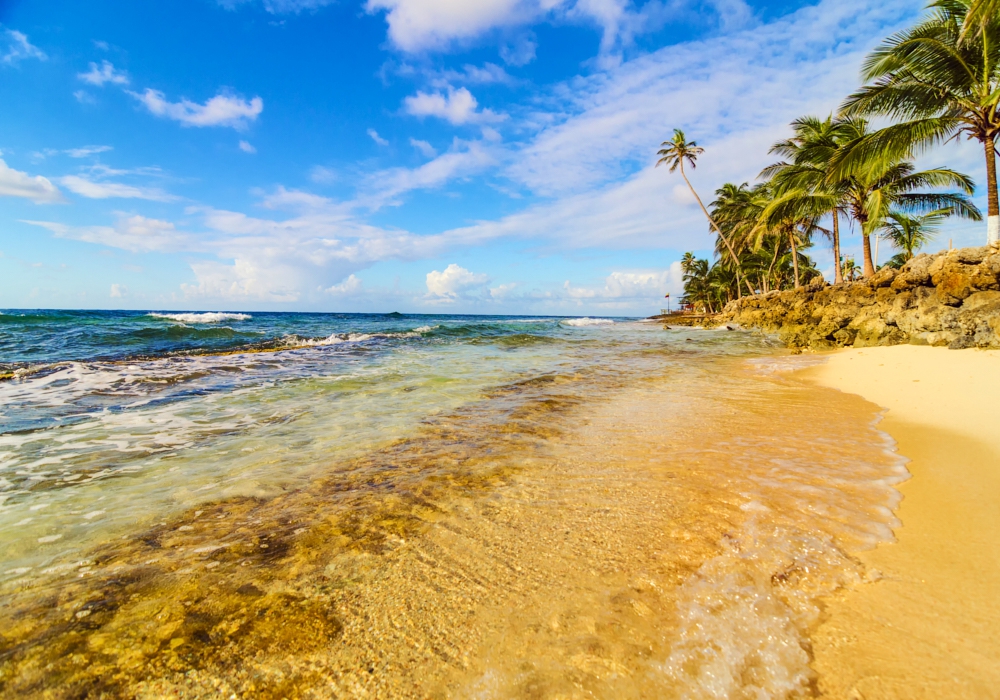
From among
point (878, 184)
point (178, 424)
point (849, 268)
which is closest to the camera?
point (178, 424)

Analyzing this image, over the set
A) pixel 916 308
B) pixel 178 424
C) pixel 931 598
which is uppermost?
pixel 916 308

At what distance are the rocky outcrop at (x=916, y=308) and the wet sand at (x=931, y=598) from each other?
9.08m

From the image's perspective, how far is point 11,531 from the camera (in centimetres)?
262

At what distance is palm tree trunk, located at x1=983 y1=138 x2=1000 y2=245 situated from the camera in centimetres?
1113

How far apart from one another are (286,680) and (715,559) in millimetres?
1996

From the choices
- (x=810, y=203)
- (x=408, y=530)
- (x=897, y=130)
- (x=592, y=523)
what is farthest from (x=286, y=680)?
(x=810, y=203)

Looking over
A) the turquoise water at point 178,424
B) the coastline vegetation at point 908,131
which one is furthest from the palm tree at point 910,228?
the turquoise water at point 178,424

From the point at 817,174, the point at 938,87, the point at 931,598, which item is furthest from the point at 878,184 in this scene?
the point at 931,598

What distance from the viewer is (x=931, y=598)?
1790mm

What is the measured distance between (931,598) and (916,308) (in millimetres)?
14647

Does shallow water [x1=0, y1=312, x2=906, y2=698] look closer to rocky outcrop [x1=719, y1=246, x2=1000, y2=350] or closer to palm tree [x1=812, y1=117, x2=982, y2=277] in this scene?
rocky outcrop [x1=719, y1=246, x2=1000, y2=350]

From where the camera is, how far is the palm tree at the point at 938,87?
1134 centimetres

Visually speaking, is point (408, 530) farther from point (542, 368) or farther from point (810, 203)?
point (810, 203)

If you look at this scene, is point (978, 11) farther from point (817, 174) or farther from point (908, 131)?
point (817, 174)
